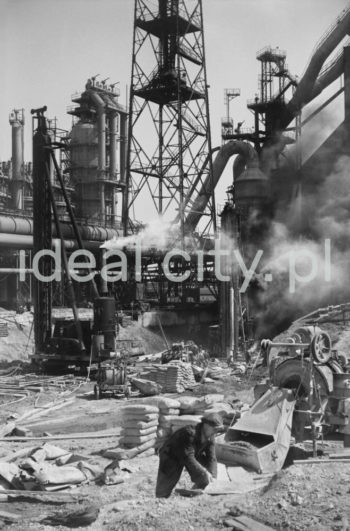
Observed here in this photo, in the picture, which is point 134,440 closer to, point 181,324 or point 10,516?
point 10,516

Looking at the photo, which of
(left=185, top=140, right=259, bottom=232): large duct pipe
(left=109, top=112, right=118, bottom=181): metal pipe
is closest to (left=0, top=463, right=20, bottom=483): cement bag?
(left=185, top=140, right=259, bottom=232): large duct pipe

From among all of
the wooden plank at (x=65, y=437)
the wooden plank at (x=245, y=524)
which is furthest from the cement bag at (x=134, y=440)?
the wooden plank at (x=245, y=524)

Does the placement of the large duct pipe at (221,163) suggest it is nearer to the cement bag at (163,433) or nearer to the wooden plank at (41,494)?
the cement bag at (163,433)

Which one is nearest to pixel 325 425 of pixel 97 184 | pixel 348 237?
pixel 348 237

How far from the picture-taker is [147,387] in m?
16.4

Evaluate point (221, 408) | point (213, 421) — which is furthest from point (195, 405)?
point (213, 421)

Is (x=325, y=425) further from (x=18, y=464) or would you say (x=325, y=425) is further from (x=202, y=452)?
(x=18, y=464)

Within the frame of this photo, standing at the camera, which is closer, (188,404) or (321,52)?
(188,404)

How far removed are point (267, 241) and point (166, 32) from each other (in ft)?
43.6

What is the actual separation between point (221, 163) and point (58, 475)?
3291cm

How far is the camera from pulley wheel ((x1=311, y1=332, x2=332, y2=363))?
10.1m

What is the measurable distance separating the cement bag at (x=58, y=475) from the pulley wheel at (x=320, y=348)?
4.15 m

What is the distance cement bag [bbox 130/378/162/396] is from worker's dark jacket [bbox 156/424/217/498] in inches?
349

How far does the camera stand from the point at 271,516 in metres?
6.99
